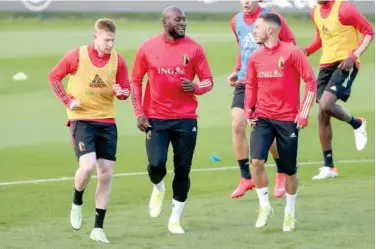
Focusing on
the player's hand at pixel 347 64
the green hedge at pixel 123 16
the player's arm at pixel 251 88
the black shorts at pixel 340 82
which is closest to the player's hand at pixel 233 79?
the player's hand at pixel 347 64

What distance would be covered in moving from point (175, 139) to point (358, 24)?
167 inches

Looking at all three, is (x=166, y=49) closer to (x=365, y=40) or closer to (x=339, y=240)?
(x=339, y=240)

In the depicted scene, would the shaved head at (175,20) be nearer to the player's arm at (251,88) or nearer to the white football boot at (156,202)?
the player's arm at (251,88)

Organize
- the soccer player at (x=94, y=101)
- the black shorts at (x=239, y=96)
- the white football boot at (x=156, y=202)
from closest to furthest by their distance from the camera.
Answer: the soccer player at (x=94, y=101) < the white football boot at (x=156, y=202) < the black shorts at (x=239, y=96)

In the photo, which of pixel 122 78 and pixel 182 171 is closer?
pixel 122 78

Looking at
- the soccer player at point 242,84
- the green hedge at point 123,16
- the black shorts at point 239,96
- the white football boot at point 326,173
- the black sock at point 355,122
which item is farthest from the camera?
the green hedge at point 123,16

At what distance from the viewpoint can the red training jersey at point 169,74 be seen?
1234 cm

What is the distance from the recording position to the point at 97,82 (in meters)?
12.0

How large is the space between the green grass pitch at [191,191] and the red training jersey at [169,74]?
122cm

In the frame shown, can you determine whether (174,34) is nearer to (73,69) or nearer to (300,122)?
(73,69)

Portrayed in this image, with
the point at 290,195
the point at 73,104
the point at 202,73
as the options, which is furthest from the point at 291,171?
the point at 73,104

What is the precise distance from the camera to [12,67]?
3038cm

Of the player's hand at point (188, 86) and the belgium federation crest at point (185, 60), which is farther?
the belgium federation crest at point (185, 60)

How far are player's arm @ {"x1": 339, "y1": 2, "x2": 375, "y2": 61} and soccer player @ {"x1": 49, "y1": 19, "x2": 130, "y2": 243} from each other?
440 cm
